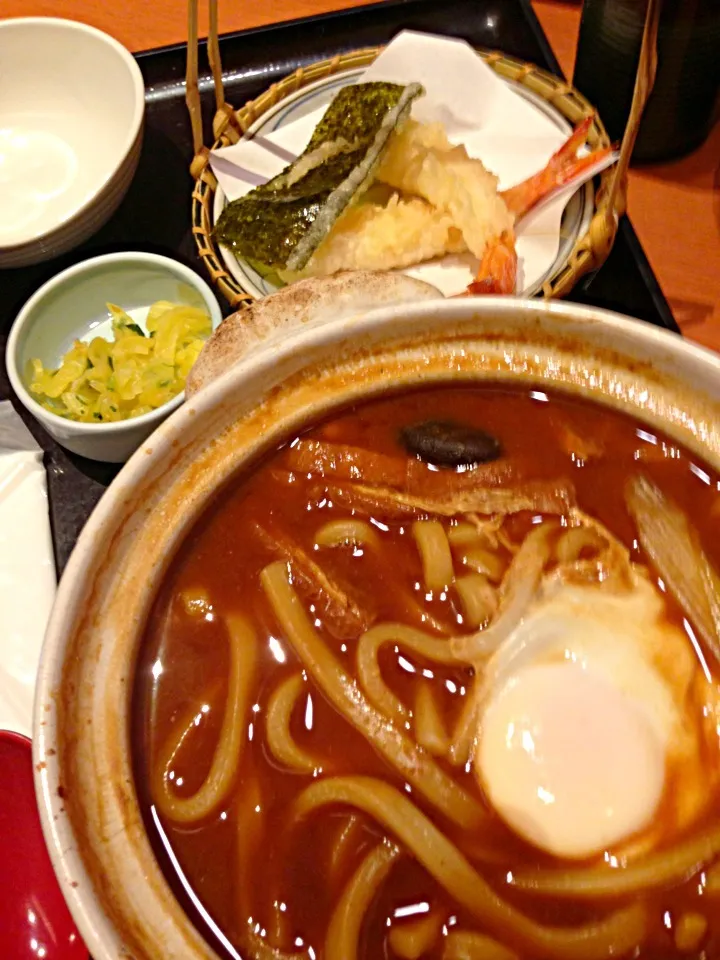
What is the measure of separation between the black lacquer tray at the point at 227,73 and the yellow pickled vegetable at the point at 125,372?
0.17 metres

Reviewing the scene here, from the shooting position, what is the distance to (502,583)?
1.34 meters

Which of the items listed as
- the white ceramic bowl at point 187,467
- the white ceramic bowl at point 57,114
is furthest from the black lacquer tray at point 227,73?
the white ceramic bowl at point 187,467

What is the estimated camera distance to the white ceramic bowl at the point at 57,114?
285 centimetres

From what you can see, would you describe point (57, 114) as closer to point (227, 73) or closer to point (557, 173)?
point (227, 73)

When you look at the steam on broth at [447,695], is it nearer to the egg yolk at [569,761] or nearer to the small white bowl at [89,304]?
the egg yolk at [569,761]

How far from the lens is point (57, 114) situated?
312cm

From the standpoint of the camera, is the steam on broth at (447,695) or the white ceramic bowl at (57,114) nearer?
the steam on broth at (447,695)

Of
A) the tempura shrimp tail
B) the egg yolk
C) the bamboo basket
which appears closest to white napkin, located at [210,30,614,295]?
the bamboo basket

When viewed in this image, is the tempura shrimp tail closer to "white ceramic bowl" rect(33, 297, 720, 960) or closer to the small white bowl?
the small white bowl

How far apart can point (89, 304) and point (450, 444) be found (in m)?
1.70

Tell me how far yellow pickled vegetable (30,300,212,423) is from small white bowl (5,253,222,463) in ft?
0.20

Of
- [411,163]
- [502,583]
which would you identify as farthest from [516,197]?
[502,583]

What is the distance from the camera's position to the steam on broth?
114cm

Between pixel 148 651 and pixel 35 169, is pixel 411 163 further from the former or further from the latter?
pixel 148 651
